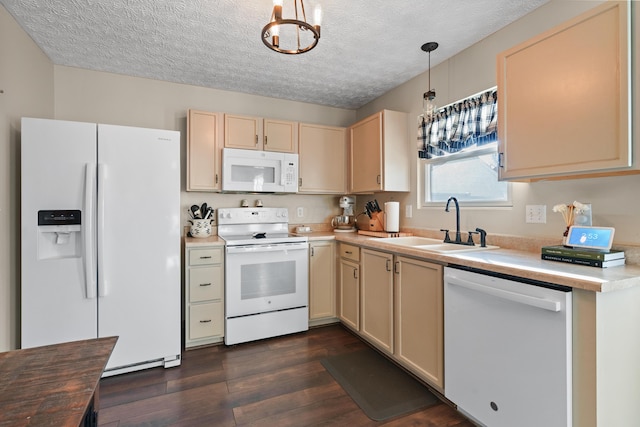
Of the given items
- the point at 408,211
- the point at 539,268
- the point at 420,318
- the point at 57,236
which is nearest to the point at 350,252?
the point at 408,211

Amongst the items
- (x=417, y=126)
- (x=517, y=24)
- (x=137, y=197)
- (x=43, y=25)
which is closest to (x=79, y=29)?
(x=43, y=25)

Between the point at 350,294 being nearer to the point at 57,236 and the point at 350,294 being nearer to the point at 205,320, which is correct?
the point at 205,320

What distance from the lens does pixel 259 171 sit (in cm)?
310

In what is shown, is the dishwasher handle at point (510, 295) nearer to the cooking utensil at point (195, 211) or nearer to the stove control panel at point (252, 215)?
the stove control panel at point (252, 215)

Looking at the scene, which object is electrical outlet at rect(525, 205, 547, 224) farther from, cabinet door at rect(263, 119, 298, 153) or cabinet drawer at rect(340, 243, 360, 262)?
cabinet door at rect(263, 119, 298, 153)

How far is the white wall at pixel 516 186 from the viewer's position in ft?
5.16

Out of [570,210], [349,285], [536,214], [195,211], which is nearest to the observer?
[570,210]

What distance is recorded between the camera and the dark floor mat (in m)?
1.84

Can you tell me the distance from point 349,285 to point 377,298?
48cm

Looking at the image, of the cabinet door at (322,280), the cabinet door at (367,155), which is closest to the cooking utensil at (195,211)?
the cabinet door at (322,280)

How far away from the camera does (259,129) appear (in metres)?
3.14

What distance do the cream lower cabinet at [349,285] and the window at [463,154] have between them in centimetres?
83

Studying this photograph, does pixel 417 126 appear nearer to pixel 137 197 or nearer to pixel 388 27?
pixel 388 27

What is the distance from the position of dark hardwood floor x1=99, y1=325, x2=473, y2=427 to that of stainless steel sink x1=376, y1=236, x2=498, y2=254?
3.16ft
